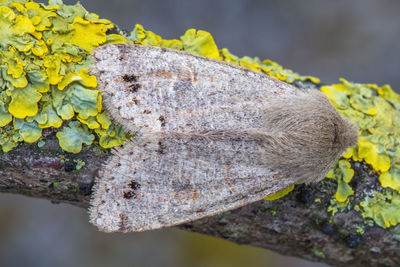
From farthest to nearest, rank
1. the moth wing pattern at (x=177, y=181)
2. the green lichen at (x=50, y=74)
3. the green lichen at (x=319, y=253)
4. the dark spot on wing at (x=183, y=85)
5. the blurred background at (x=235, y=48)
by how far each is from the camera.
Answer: the blurred background at (x=235, y=48)
the green lichen at (x=319, y=253)
the dark spot on wing at (x=183, y=85)
the moth wing pattern at (x=177, y=181)
the green lichen at (x=50, y=74)

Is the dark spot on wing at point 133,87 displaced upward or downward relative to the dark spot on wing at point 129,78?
downward

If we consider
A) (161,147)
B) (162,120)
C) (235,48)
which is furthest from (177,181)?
(235,48)

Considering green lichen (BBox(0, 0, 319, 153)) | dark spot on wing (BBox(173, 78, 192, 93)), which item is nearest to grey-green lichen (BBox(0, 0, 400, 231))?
green lichen (BBox(0, 0, 319, 153))

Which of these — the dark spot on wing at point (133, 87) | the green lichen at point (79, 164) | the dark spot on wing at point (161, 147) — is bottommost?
the green lichen at point (79, 164)

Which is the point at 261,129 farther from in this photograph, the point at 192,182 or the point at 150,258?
the point at 150,258

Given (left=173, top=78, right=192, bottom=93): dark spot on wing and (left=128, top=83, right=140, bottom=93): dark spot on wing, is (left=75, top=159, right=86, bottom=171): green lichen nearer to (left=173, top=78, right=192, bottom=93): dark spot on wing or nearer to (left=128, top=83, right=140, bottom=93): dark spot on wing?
(left=128, top=83, right=140, bottom=93): dark spot on wing

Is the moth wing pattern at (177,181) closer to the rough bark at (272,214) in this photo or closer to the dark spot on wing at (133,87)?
the rough bark at (272,214)

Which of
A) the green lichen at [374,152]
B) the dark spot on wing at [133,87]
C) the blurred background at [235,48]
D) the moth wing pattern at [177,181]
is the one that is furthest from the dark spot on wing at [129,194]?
the blurred background at [235,48]

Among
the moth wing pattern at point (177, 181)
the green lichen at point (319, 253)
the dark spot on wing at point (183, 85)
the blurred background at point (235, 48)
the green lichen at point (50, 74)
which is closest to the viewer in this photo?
the green lichen at point (50, 74)
